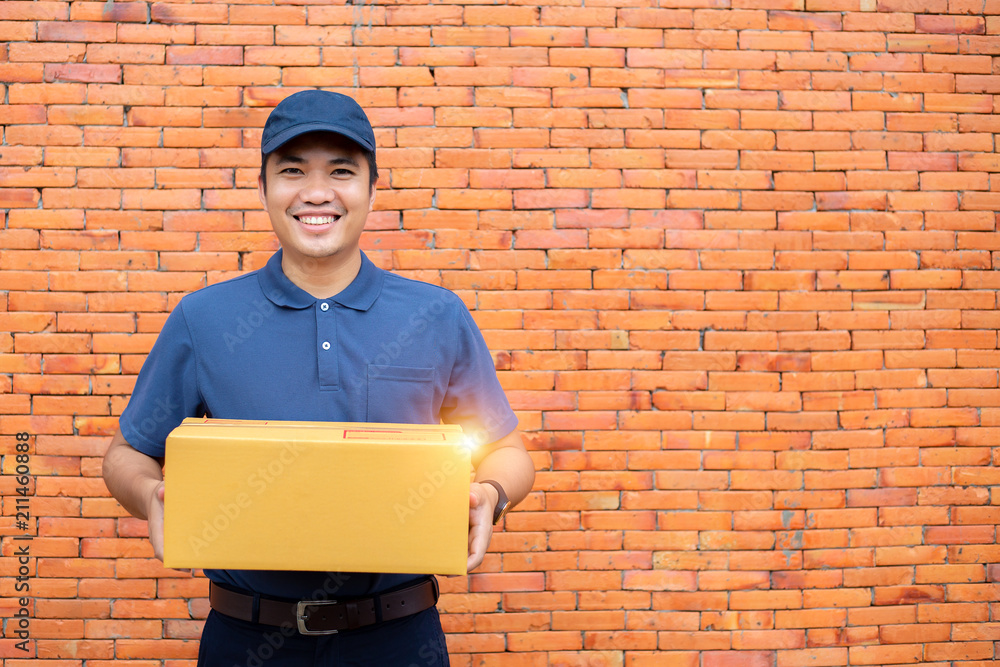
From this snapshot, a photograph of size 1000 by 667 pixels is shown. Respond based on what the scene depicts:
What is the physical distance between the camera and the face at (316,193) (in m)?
1.41

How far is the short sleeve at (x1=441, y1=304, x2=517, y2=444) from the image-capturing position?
1.59 metres

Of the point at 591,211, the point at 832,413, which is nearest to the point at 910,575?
the point at 832,413

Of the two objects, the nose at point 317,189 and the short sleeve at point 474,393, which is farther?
the short sleeve at point 474,393

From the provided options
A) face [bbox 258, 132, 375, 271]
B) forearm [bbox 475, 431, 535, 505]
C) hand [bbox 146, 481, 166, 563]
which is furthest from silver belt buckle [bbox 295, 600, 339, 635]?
face [bbox 258, 132, 375, 271]

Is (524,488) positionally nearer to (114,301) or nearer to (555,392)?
(555,392)

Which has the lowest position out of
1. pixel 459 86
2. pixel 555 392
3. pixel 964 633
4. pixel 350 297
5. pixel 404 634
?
pixel 964 633

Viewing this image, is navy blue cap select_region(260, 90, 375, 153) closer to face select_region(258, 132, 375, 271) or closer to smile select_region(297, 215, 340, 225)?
face select_region(258, 132, 375, 271)

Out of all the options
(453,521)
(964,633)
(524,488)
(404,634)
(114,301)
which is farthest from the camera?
(964,633)

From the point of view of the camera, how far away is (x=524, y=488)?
1580mm

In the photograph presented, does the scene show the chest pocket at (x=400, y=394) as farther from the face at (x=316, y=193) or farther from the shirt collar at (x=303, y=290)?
the face at (x=316, y=193)

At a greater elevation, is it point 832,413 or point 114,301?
point 114,301

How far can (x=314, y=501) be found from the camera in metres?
1.06

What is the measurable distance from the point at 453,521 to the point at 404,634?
1.83 ft

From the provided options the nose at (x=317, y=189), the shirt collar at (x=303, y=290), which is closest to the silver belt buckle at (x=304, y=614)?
the shirt collar at (x=303, y=290)
